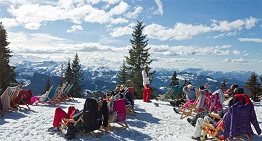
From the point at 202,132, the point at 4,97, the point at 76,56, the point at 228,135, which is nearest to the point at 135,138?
the point at 202,132

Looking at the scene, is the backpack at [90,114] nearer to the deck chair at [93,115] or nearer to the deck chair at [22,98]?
the deck chair at [93,115]

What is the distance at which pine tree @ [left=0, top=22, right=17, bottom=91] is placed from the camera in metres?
32.7

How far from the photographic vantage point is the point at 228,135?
7.82m

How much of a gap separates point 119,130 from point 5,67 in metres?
29.8

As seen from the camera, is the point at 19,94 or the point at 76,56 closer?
the point at 19,94

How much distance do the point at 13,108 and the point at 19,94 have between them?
2.64 feet

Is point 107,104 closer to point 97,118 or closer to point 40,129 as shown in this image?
point 97,118

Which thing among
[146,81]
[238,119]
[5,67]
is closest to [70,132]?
[238,119]

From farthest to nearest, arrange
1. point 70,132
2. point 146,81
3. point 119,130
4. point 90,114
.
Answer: point 146,81 → point 119,130 → point 90,114 → point 70,132

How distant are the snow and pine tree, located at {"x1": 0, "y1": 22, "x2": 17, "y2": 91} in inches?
887

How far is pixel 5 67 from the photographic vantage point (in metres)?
34.8

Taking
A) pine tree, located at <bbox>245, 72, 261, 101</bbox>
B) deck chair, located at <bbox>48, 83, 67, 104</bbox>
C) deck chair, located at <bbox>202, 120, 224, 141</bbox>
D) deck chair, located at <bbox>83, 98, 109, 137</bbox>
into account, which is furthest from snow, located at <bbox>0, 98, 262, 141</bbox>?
pine tree, located at <bbox>245, 72, 261, 101</bbox>

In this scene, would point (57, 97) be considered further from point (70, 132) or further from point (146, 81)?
point (70, 132)

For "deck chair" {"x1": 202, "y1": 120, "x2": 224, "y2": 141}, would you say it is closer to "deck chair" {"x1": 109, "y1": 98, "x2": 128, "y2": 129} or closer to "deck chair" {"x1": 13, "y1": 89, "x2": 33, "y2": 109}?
"deck chair" {"x1": 109, "y1": 98, "x2": 128, "y2": 129}
